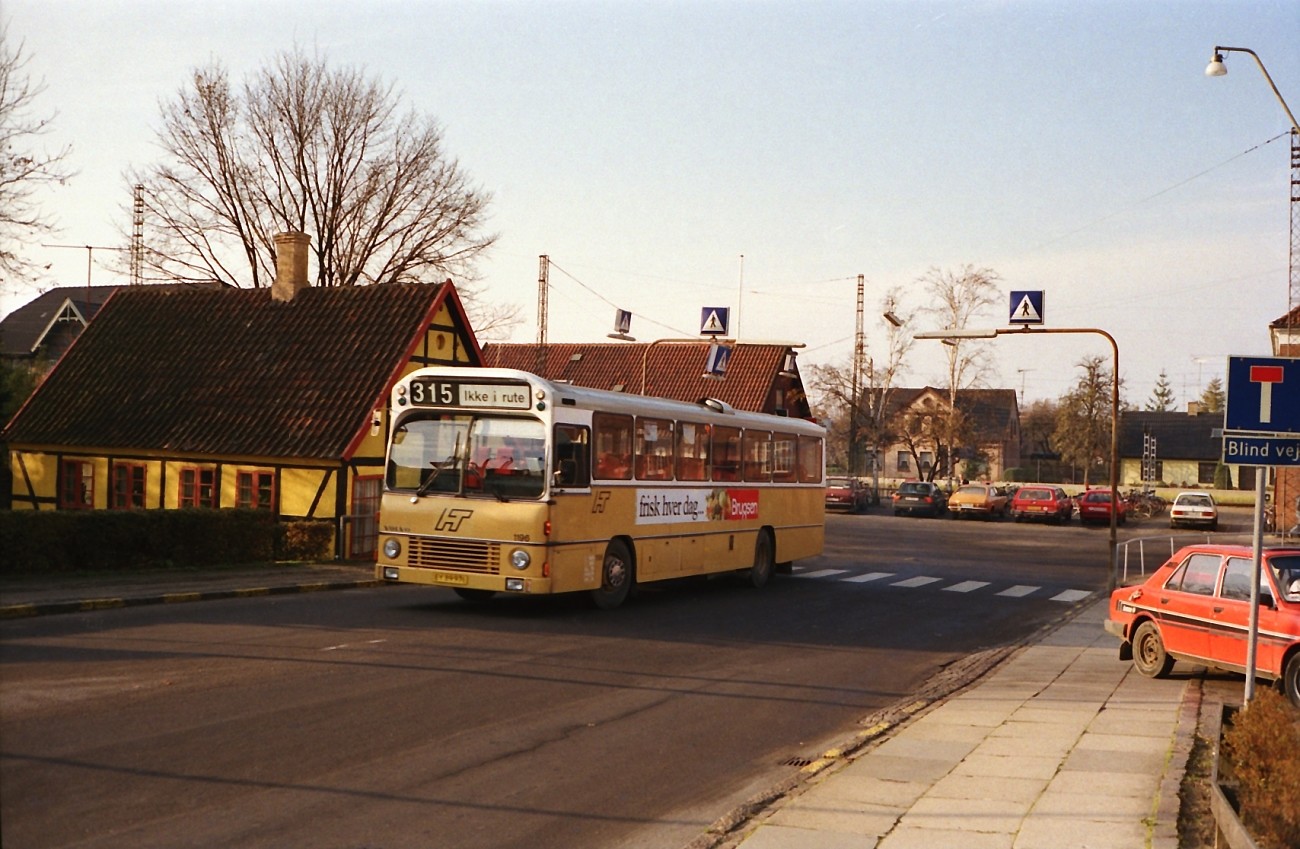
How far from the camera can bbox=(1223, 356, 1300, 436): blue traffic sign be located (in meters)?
10.2

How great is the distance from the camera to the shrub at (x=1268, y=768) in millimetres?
6840

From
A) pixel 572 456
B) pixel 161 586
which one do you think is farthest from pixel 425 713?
pixel 161 586

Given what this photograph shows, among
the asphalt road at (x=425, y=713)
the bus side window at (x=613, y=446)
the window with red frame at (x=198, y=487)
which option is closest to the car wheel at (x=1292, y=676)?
the asphalt road at (x=425, y=713)

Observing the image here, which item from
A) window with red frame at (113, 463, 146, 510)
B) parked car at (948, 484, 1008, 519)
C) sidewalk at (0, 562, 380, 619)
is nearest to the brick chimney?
window with red frame at (113, 463, 146, 510)

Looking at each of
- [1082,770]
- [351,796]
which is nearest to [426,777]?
[351,796]

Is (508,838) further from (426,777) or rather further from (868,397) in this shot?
(868,397)

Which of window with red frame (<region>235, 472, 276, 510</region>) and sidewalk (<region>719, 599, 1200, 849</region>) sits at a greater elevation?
window with red frame (<region>235, 472, 276, 510</region>)

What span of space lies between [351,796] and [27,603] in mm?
10385

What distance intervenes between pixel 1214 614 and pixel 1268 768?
6.32 meters

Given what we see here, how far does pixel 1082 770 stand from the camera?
9555 mm

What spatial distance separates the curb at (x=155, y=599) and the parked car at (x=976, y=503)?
4370cm

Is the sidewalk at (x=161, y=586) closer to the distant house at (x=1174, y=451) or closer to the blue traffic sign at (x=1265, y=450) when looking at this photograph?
the blue traffic sign at (x=1265, y=450)

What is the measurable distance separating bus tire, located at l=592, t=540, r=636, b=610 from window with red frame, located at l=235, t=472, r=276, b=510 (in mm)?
11645

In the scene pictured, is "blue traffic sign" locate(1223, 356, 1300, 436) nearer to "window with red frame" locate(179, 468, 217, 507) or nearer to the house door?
the house door
